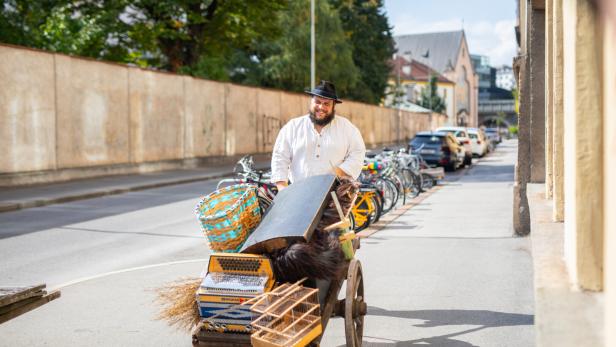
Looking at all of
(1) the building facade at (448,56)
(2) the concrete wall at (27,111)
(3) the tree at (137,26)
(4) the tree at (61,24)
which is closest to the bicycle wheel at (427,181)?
(2) the concrete wall at (27,111)

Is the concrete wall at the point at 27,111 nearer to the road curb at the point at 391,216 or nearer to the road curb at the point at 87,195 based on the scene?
the road curb at the point at 87,195

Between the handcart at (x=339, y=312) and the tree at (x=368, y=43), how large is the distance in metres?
55.8

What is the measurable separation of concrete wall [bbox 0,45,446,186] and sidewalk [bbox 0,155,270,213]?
64cm

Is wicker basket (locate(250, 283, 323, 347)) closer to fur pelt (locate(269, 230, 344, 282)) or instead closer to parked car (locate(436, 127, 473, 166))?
fur pelt (locate(269, 230, 344, 282))

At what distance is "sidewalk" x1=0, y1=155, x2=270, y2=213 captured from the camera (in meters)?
16.7

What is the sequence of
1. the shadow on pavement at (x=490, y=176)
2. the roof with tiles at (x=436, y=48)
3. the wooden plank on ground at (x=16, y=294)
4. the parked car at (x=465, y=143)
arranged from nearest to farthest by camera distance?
the wooden plank on ground at (x=16, y=294) → the shadow on pavement at (x=490, y=176) → the parked car at (x=465, y=143) → the roof with tiles at (x=436, y=48)

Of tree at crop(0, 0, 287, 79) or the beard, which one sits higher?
tree at crop(0, 0, 287, 79)

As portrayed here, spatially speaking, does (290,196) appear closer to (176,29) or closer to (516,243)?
(516,243)

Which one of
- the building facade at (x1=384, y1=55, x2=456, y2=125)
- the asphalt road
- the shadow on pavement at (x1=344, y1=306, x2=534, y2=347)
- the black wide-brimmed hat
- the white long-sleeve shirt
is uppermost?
the building facade at (x1=384, y1=55, x2=456, y2=125)

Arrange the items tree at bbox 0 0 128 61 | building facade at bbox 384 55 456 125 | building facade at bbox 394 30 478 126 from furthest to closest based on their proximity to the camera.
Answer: building facade at bbox 394 30 478 126 → building facade at bbox 384 55 456 125 → tree at bbox 0 0 128 61

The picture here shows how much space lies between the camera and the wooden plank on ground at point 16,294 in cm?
409

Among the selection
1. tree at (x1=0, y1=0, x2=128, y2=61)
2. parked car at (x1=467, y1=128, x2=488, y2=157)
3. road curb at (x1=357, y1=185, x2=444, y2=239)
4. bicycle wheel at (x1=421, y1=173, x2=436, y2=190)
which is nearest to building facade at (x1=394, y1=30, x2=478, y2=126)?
parked car at (x1=467, y1=128, x2=488, y2=157)

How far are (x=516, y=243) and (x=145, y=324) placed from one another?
237 inches

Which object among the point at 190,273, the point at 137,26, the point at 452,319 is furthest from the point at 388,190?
the point at 137,26
